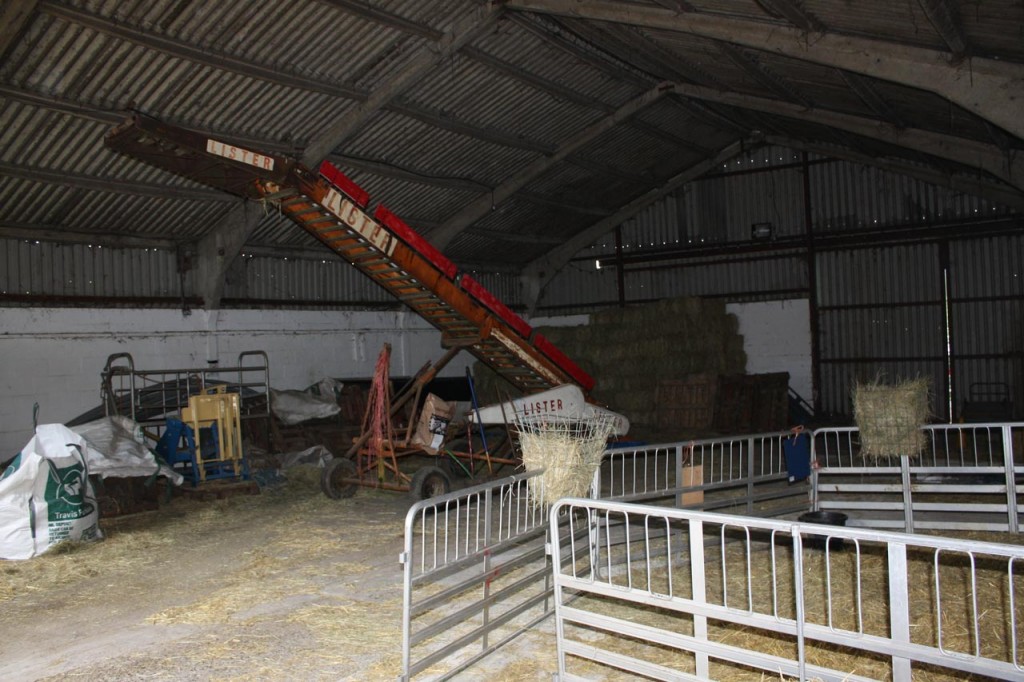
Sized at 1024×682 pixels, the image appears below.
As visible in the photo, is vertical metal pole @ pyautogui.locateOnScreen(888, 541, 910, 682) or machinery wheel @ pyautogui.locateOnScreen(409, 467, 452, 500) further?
machinery wheel @ pyautogui.locateOnScreen(409, 467, 452, 500)

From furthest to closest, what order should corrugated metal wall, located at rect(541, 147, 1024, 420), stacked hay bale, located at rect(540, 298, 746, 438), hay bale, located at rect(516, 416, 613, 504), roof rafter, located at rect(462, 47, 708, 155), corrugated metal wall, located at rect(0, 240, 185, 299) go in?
stacked hay bale, located at rect(540, 298, 746, 438) < corrugated metal wall, located at rect(541, 147, 1024, 420) < roof rafter, located at rect(462, 47, 708, 155) < corrugated metal wall, located at rect(0, 240, 185, 299) < hay bale, located at rect(516, 416, 613, 504)

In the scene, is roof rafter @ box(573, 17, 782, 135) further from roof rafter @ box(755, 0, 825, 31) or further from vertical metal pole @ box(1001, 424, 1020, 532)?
vertical metal pole @ box(1001, 424, 1020, 532)

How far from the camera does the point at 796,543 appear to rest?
3.58 metres

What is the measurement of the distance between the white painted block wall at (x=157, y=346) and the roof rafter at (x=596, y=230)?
4.74m

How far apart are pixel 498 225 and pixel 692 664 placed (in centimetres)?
1432

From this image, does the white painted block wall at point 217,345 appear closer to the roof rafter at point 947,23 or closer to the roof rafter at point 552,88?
the roof rafter at point 552,88

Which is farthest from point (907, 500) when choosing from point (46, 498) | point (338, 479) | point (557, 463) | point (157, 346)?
point (157, 346)

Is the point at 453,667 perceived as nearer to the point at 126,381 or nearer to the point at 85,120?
the point at 85,120

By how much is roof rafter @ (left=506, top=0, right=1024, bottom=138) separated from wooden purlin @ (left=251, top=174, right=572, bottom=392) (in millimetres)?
4065

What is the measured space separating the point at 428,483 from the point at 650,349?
874cm

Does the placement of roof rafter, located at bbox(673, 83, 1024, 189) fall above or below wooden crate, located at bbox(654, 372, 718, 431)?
above

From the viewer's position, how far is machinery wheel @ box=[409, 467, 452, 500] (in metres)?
9.96

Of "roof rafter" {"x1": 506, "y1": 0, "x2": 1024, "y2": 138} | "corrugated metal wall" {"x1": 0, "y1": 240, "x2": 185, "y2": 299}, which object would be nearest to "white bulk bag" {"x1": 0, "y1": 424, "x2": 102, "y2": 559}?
"corrugated metal wall" {"x1": 0, "y1": 240, "x2": 185, "y2": 299}

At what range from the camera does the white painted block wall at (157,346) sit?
37.6 ft
